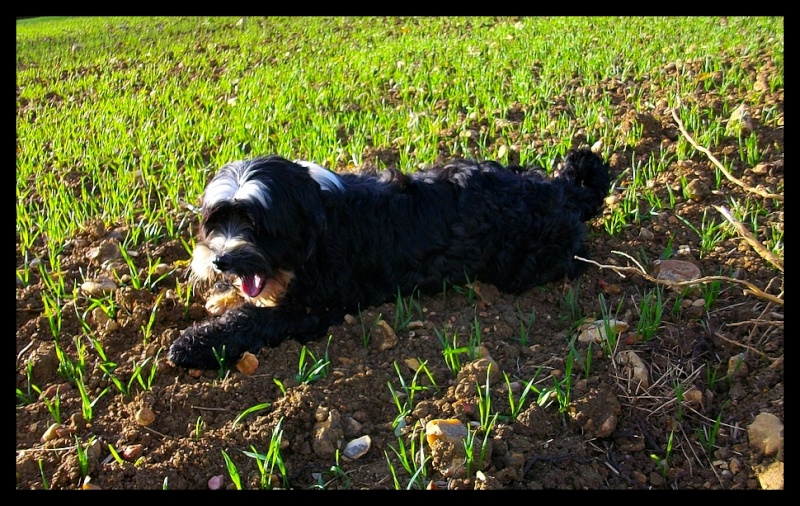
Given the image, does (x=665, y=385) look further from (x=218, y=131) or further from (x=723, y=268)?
(x=218, y=131)

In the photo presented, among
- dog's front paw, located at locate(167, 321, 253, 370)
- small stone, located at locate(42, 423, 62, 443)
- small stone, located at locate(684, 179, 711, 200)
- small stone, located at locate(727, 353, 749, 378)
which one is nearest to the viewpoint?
small stone, located at locate(42, 423, 62, 443)

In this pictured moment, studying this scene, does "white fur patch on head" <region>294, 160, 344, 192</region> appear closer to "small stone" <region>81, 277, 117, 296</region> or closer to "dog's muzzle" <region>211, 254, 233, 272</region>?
"dog's muzzle" <region>211, 254, 233, 272</region>

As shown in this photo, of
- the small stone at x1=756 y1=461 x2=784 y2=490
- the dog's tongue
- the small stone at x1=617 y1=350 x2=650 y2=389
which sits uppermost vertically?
the dog's tongue

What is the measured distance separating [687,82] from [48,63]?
9424 millimetres

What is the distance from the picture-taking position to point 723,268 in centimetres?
416

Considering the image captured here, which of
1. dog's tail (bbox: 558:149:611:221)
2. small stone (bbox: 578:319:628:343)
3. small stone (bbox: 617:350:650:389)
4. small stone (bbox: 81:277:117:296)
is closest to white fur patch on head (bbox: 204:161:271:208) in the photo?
small stone (bbox: 81:277:117:296)

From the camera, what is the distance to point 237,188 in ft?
11.5

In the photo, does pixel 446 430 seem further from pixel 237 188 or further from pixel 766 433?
pixel 237 188

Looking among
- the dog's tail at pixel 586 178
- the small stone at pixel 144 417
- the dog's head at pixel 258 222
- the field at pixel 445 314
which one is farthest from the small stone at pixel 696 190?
the small stone at pixel 144 417

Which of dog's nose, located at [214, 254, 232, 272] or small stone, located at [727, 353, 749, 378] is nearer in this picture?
small stone, located at [727, 353, 749, 378]

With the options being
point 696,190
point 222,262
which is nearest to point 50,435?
point 222,262

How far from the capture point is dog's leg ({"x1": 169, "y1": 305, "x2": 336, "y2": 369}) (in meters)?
3.56

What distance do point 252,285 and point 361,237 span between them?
2.33 feet

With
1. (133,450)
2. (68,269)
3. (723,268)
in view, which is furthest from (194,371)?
(723,268)
